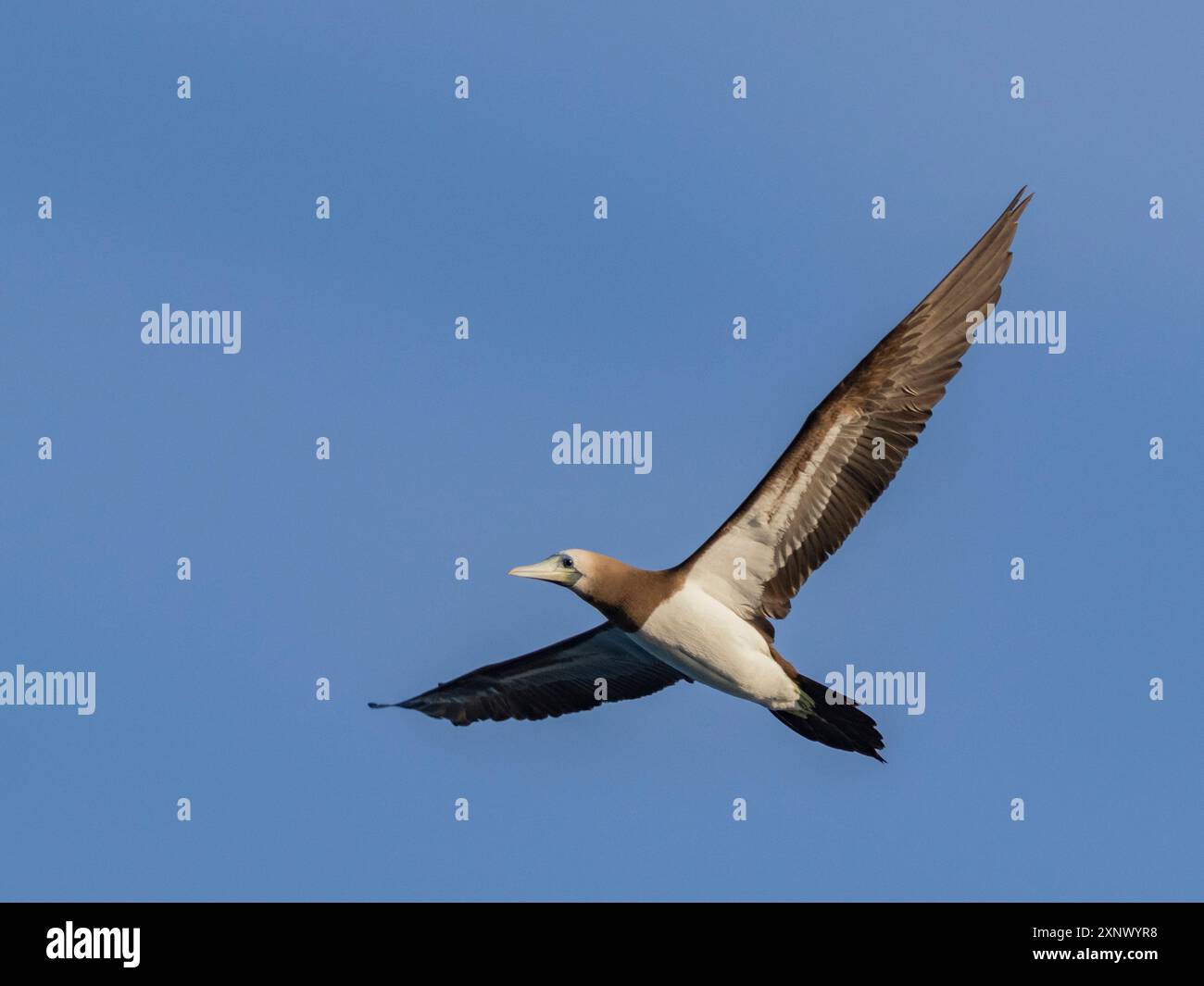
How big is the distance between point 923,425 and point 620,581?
3.91m

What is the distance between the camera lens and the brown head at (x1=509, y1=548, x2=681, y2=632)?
66.2 ft

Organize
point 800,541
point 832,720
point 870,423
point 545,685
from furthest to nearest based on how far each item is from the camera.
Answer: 1. point 545,685
2. point 800,541
3. point 870,423
4. point 832,720

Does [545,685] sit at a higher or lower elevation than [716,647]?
lower

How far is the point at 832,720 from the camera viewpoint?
20062 mm

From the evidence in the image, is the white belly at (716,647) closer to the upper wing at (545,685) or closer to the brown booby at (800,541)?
the brown booby at (800,541)

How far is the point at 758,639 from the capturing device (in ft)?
67.3

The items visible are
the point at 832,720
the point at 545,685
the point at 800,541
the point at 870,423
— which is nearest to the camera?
the point at 832,720

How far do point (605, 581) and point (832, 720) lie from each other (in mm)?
3004

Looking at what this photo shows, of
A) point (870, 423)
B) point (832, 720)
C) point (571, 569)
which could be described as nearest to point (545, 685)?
point (571, 569)

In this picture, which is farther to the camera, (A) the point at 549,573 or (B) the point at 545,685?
(B) the point at 545,685

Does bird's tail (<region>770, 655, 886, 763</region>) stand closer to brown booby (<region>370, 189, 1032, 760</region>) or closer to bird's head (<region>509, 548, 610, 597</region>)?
brown booby (<region>370, 189, 1032, 760</region>)

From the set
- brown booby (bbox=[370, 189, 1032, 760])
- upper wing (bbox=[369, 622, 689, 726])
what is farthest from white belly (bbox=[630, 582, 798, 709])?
upper wing (bbox=[369, 622, 689, 726])

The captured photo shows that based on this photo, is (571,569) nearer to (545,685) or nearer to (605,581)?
(605,581)
